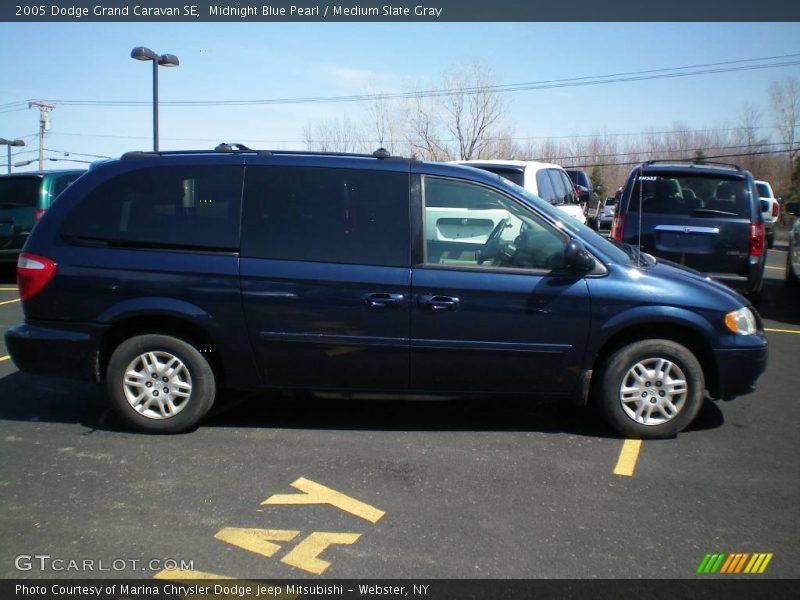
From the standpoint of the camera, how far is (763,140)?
155 feet

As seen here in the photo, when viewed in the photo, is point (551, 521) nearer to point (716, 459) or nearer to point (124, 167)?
point (716, 459)

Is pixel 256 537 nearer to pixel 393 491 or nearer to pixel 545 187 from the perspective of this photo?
pixel 393 491

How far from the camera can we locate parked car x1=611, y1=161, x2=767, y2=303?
841 cm

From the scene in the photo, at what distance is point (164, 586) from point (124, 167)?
3.07 metres

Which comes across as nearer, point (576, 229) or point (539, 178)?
point (576, 229)

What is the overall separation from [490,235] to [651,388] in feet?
5.02

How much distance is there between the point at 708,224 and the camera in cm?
845

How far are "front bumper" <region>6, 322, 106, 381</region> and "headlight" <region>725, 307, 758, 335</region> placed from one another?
4279mm

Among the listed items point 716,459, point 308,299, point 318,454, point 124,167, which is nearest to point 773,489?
point 716,459

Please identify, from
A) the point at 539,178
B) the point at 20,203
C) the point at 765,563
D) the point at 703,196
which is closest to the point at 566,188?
the point at 539,178

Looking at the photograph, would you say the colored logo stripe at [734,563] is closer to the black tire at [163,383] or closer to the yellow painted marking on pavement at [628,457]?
the yellow painted marking on pavement at [628,457]

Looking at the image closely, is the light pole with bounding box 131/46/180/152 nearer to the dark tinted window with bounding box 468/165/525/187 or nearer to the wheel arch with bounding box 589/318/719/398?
the dark tinted window with bounding box 468/165/525/187

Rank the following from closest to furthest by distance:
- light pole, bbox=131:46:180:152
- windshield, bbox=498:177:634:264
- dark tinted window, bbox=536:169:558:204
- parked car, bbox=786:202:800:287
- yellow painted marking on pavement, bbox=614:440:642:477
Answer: yellow painted marking on pavement, bbox=614:440:642:477, windshield, bbox=498:177:634:264, dark tinted window, bbox=536:169:558:204, parked car, bbox=786:202:800:287, light pole, bbox=131:46:180:152

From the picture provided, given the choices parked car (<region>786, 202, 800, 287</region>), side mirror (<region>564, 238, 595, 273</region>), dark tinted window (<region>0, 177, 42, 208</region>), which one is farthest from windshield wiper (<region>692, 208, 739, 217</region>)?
dark tinted window (<region>0, 177, 42, 208</region>)
